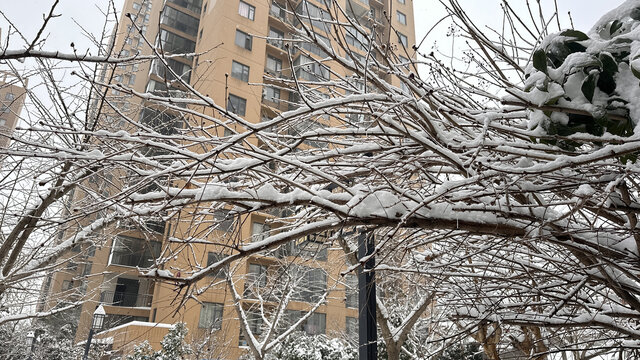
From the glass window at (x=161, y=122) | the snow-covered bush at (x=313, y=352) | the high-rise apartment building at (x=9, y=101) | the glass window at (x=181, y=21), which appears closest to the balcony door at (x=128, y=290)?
the snow-covered bush at (x=313, y=352)

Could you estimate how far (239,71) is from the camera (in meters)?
26.8

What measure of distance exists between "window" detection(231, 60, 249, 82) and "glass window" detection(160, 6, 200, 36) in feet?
29.5

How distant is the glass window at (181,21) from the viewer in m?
32.0

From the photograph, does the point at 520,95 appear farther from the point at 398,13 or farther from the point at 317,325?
the point at 398,13

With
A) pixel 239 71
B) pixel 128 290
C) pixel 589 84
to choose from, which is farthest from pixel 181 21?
pixel 589 84

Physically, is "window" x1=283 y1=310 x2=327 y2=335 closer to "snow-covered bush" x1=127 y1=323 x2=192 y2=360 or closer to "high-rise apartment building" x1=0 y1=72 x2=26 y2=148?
"snow-covered bush" x1=127 y1=323 x2=192 y2=360

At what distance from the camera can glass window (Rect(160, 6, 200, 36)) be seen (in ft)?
105

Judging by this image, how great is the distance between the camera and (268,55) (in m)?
29.5

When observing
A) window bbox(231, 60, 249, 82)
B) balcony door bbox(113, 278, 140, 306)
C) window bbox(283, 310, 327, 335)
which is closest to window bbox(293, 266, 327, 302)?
window bbox(283, 310, 327, 335)

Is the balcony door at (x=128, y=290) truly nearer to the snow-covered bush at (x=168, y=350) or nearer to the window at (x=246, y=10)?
the snow-covered bush at (x=168, y=350)

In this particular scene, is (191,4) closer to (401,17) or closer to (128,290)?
(401,17)

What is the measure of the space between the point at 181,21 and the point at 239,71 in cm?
980

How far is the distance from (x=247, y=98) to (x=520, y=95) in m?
25.1

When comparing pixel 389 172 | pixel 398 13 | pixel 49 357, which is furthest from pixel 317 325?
pixel 398 13
